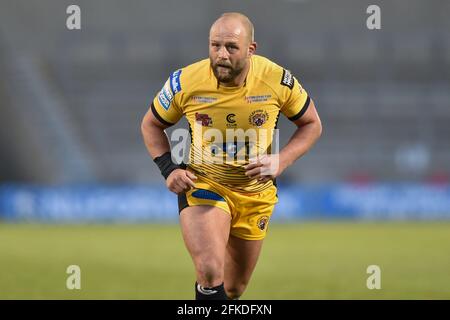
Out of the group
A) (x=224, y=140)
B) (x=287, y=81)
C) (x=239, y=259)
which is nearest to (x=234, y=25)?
(x=287, y=81)

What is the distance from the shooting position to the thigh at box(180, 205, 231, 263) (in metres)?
6.98

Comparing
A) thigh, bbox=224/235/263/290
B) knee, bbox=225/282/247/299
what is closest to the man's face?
thigh, bbox=224/235/263/290

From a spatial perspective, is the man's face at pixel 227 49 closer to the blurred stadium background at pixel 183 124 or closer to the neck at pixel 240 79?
the neck at pixel 240 79

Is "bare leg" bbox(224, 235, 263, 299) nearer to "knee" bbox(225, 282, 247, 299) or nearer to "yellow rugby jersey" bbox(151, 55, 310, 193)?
"knee" bbox(225, 282, 247, 299)

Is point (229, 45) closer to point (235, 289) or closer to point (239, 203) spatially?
point (239, 203)

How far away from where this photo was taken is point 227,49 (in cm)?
680

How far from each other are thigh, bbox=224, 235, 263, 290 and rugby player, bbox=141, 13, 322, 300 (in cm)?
8

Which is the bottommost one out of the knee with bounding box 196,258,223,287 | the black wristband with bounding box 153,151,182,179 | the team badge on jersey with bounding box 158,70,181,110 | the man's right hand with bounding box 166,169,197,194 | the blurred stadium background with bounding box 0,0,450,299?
the knee with bounding box 196,258,223,287

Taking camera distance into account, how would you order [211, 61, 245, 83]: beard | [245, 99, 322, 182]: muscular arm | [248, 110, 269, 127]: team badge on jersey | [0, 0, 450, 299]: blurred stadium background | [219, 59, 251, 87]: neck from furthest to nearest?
[0, 0, 450, 299]: blurred stadium background, [248, 110, 269, 127]: team badge on jersey, [219, 59, 251, 87]: neck, [245, 99, 322, 182]: muscular arm, [211, 61, 245, 83]: beard

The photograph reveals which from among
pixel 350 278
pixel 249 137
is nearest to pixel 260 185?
pixel 249 137

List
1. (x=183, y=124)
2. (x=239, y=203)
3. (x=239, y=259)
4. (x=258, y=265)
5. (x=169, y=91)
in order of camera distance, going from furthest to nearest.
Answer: (x=183, y=124), (x=258, y=265), (x=239, y=259), (x=239, y=203), (x=169, y=91)

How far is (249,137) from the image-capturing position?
735 centimetres

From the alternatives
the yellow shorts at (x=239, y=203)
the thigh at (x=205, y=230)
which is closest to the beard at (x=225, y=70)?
the yellow shorts at (x=239, y=203)

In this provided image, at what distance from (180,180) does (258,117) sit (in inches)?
31.4
